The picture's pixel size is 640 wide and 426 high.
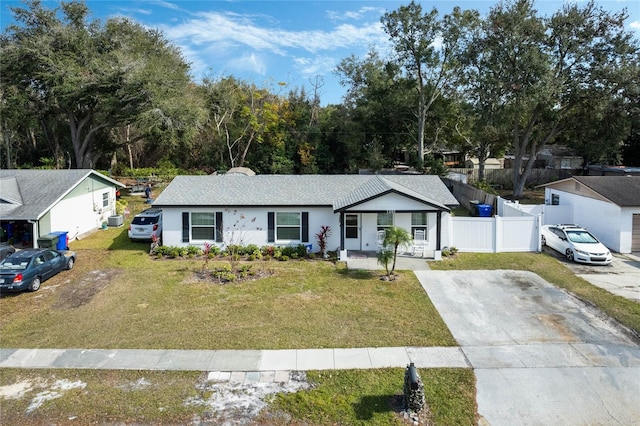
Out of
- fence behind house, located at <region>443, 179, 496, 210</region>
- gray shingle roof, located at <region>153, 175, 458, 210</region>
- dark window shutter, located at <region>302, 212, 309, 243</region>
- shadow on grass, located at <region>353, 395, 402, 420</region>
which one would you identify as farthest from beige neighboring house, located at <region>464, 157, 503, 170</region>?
shadow on grass, located at <region>353, 395, 402, 420</region>

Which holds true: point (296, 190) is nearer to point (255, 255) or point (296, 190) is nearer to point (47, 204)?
point (255, 255)

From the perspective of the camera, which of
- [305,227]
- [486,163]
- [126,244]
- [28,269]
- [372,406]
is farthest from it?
[486,163]

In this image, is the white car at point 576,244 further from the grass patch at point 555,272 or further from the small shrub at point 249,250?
the small shrub at point 249,250

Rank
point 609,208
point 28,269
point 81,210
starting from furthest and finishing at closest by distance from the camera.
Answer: point 81,210
point 609,208
point 28,269

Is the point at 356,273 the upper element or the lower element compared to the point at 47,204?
lower

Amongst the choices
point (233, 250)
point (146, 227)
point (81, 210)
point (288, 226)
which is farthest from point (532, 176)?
point (81, 210)

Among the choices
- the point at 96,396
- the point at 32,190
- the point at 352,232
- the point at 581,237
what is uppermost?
the point at 32,190

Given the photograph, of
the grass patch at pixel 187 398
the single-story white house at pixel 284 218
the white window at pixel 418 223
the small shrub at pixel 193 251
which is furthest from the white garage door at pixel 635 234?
the small shrub at pixel 193 251

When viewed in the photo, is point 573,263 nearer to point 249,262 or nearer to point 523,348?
point 523,348
